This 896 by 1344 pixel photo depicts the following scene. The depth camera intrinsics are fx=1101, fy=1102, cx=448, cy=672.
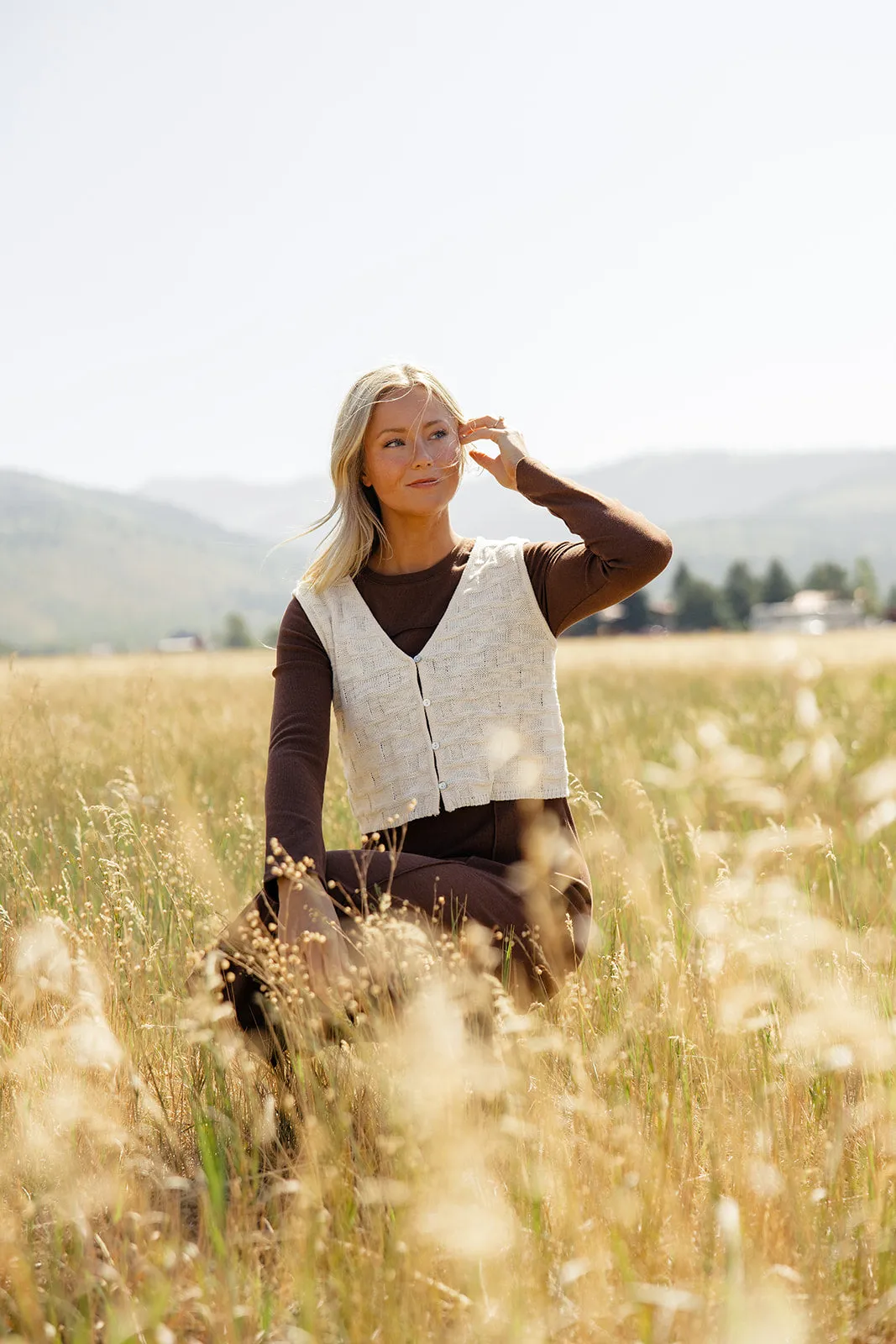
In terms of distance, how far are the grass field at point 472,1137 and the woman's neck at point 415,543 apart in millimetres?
784

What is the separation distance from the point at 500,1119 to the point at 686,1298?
575 millimetres

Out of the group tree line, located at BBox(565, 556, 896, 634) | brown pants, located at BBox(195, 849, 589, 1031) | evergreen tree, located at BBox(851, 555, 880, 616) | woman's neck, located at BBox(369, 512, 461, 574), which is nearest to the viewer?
brown pants, located at BBox(195, 849, 589, 1031)

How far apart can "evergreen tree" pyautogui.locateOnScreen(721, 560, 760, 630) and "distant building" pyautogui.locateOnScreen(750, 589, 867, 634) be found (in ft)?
2.34

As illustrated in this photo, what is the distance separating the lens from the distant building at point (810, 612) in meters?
87.2

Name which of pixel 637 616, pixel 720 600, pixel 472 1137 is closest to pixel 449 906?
pixel 472 1137

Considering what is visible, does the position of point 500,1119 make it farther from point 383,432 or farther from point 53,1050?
point 383,432

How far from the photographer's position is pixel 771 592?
97.6m

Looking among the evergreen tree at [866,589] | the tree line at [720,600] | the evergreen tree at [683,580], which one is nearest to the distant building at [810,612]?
the tree line at [720,600]

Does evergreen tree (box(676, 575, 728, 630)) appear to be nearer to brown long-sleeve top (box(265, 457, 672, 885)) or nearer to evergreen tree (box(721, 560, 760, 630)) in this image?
evergreen tree (box(721, 560, 760, 630))

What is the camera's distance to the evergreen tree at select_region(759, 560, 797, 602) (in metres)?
97.0

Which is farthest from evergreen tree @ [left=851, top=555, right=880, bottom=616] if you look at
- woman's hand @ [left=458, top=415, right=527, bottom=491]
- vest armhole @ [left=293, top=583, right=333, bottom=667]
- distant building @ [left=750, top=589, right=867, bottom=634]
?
vest armhole @ [left=293, top=583, right=333, bottom=667]

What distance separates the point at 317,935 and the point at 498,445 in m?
1.44

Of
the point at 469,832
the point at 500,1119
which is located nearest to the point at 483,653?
the point at 469,832

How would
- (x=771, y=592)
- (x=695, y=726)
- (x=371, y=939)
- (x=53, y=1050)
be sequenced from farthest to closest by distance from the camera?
(x=771, y=592) → (x=695, y=726) → (x=53, y=1050) → (x=371, y=939)
